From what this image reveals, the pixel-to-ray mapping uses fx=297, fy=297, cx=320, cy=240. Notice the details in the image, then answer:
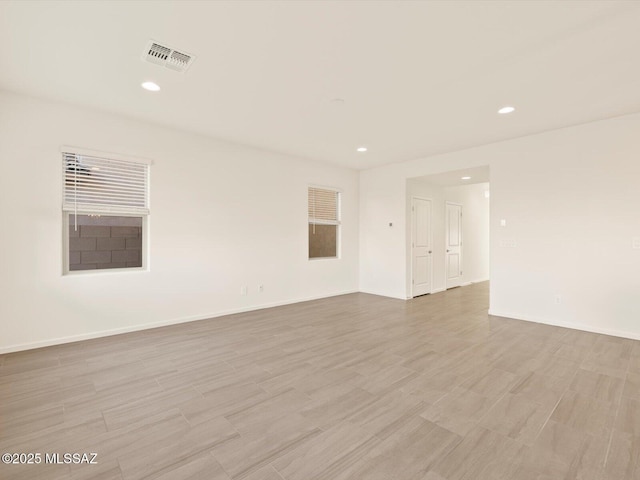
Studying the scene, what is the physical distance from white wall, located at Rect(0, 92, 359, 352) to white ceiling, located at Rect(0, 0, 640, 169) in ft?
1.21

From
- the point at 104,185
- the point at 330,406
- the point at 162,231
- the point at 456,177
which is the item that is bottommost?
the point at 330,406

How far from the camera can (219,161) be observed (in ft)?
15.3

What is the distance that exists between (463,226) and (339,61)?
654 centimetres

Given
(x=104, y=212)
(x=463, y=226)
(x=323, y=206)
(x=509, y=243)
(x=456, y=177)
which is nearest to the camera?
(x=104, y=212)

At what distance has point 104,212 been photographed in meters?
3.75

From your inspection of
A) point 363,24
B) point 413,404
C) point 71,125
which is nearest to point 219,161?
point 71,125

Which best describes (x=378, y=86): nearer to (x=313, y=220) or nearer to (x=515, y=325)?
(x=313, y=220)

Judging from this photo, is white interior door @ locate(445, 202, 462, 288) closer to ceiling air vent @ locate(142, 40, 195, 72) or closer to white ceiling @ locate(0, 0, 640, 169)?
white ceiling @ locate(0, 0, 640, 169)

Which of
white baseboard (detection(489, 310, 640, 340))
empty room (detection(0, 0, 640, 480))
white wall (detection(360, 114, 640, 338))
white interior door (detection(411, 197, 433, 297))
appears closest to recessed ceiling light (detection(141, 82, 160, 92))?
empty room (detection(0, 0, 640, 480))

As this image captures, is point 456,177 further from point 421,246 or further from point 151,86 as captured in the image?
point 151,86

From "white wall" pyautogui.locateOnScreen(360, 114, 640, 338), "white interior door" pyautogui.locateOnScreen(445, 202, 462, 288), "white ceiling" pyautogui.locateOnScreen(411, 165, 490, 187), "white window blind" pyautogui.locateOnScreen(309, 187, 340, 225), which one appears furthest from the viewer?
"white interior door" pyautogui.locateOnScreen(445, 202, 462, 288)

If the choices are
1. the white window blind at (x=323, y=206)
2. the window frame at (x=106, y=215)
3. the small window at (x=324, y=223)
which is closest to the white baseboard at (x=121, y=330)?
the window frame at (x=106, y=215)

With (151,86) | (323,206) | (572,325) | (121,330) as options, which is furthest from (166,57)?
(572,325)

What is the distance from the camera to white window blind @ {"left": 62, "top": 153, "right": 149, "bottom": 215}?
3559 millimetres
